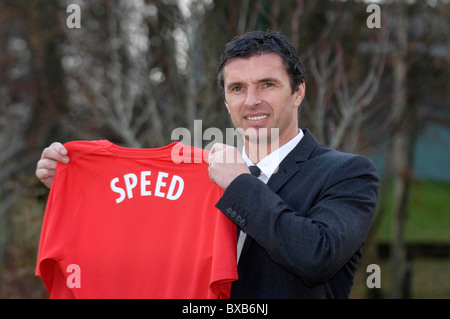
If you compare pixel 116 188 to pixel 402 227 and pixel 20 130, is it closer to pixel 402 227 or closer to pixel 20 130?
pixel 402 227

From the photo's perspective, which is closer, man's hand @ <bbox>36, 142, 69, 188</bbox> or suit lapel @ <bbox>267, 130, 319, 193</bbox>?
suit lapel @ <bbox>267, 130, 319, 193</bbox>

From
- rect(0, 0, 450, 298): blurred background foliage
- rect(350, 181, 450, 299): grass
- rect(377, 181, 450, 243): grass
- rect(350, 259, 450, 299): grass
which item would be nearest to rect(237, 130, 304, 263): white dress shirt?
rect(0, 0, 450, 298): blurred background foliage

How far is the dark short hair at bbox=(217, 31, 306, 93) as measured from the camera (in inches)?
93.5

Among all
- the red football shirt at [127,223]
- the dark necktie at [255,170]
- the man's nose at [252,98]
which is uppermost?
the man's nose at [252,98]

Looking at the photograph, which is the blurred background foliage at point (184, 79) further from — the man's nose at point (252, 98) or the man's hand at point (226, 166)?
the man's hand at point (226, 166)

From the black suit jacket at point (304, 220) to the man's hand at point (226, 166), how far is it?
57 mm

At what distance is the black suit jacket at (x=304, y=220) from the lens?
6.51 ft

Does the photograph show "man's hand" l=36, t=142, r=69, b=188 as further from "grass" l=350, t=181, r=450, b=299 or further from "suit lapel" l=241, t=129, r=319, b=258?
"grass" l=350, t=181, r=450, b=299

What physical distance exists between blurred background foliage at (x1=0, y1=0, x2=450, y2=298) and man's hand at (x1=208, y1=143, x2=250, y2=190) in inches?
103

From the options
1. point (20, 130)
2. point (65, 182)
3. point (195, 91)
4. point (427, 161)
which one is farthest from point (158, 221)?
point (427, 161)

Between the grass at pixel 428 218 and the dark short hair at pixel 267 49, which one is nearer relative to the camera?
the dark short hair at pixel 267 49

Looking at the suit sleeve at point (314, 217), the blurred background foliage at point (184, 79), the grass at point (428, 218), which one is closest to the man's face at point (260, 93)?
the suit sleeve at point (314, 217)

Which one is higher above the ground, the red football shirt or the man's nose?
the man's nose

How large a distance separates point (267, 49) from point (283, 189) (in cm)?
65
